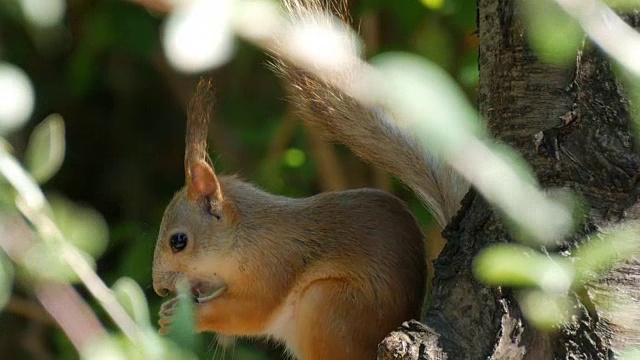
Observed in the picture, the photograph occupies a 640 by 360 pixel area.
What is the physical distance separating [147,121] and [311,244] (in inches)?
64.2

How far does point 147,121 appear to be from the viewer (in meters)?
3.05

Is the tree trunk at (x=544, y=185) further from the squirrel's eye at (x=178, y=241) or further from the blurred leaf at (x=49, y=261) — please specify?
the squirrel's eye at (x=178, y=241)

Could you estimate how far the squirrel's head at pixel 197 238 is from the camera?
162 centimetres

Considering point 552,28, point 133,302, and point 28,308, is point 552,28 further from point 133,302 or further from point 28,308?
point 28,308

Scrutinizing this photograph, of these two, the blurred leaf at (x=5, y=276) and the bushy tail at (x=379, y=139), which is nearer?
the blurred leaf at (x=5, y=276)

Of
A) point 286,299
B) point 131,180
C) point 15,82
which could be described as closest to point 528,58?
point 286,299

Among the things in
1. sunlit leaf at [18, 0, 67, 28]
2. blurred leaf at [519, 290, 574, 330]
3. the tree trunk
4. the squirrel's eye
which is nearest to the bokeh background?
the squirrel's eye

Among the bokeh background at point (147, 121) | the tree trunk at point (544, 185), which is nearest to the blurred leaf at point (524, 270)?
the tree trunk at point (544, 185)

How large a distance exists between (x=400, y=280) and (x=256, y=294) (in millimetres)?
268

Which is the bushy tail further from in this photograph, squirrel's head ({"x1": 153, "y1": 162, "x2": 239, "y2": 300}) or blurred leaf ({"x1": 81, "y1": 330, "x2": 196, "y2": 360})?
blurred leaf ({"x1": 81, "y1": 330, "x2": 196, "y2": 360})

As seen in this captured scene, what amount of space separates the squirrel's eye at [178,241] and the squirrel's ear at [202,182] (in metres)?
0.07

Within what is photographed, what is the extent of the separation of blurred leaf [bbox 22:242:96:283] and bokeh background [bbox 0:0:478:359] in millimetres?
959

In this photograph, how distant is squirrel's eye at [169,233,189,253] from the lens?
5.40ft

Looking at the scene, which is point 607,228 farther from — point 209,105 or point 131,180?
point 131,180
